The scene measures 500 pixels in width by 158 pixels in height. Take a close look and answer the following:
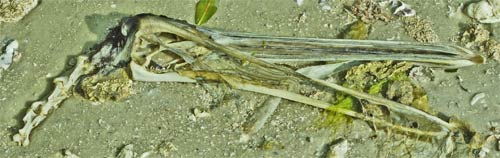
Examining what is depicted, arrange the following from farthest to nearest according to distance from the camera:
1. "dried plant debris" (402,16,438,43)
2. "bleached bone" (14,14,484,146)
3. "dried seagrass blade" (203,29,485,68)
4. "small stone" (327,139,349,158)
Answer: "dried plant debris" (402,16,438,43) < "dried seagrass blade" (203,29,485,68) < "bleached bone" (14,14,484,146) < "small stone" (327,139,349,158)

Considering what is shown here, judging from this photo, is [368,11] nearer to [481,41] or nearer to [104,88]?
[481,41]

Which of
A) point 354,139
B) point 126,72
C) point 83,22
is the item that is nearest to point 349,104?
point 354,139

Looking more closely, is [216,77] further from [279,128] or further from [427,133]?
[427,133]

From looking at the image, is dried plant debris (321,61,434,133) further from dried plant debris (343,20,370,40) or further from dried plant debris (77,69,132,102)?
dried plant debris (77,69,132,102)

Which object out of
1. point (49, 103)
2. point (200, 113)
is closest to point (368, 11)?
point (200, 113)

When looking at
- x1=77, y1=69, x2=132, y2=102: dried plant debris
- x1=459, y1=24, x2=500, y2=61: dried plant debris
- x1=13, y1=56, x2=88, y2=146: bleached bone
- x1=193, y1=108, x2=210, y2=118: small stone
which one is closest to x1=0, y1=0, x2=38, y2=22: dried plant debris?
x1=13, y1=56, x2=88, y2=146: bleached bone

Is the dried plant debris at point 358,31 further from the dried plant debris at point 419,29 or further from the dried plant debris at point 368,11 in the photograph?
the dried plant debris at point 419,29
